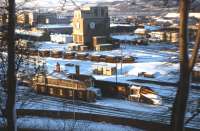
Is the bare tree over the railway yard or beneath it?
over

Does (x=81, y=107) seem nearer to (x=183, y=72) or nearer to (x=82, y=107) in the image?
(x=82, y=107)

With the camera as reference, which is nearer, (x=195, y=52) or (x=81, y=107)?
(x=195, y=52)

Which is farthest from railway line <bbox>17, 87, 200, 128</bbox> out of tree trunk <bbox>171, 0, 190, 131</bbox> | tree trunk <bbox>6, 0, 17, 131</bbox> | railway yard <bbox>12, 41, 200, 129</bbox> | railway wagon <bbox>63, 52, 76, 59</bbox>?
railway wagon <bbox>63, 52, 76, 59</bbox>

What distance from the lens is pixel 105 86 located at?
1455cm

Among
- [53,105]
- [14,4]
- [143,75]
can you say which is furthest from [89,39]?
[14,4]

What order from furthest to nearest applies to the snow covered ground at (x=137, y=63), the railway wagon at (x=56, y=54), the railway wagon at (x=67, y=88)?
the railway wagon at (x=56, y=54), the snow covered ground at (x=137, y=63), the railway wagon at (x=67, y=88)

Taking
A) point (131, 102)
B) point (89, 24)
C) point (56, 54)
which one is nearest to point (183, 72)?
point (131, 102)

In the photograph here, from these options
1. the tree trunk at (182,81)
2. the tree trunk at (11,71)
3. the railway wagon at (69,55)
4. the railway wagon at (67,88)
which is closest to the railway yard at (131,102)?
the railway wagon at (67,88)

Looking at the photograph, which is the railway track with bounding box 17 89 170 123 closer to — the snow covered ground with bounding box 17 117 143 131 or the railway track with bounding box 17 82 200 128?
the railway track with bounding box 17 82 200 128

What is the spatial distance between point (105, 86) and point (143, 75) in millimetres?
3652

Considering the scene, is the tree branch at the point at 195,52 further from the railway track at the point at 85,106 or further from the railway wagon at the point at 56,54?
the railway wagon at the point at 56,54

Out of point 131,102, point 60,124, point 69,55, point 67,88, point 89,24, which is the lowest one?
point 131,102

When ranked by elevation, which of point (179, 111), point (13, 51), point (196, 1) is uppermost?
point (196, 1)

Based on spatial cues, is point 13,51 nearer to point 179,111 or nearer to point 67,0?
point 67,0
